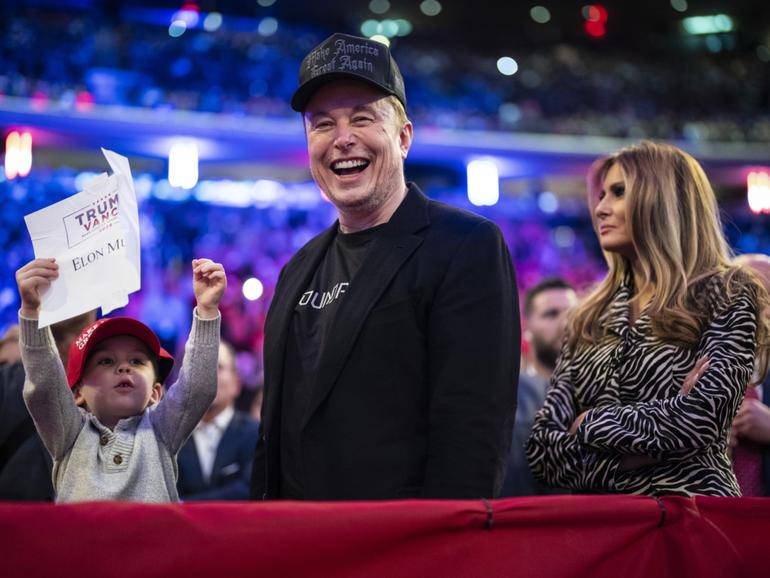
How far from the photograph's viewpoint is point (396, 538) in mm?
1271

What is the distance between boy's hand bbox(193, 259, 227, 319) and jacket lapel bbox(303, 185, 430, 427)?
1.09ft

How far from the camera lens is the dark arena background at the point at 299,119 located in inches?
464

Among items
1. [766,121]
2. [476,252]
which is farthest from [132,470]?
[766,121]

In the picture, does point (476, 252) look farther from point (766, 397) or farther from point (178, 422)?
point (766, 397)

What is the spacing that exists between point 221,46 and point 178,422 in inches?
573

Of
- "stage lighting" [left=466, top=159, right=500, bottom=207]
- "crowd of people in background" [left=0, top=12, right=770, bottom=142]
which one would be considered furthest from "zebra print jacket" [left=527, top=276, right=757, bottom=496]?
"crowd of people in background" [left=0, top=12, right=770, bottom=142]

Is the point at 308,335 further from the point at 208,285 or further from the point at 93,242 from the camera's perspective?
the point at 93,242

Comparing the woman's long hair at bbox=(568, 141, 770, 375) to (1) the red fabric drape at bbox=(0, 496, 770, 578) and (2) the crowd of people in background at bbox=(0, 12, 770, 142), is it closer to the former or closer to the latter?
(1) the red fabric drape at bbox=(0, 496, 770, 578)

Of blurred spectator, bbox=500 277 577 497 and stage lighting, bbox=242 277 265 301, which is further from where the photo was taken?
stage lighting, bbox=242 277 265 301

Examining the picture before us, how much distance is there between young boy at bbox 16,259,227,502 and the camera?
1.75m

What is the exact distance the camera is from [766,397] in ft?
8.36

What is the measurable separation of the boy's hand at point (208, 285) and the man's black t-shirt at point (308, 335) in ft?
0.59

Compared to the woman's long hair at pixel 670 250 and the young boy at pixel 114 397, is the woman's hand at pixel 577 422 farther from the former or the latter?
the young boy at pixel 114 397

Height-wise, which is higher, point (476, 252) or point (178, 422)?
point (476, 252)
